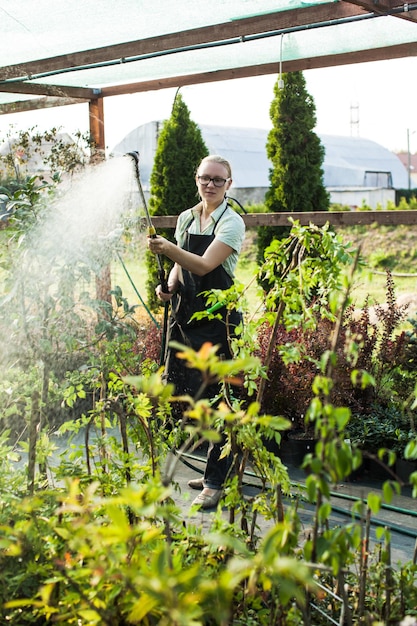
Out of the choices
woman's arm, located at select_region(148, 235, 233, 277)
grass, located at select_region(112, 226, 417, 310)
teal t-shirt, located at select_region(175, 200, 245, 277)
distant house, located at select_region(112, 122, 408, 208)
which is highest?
distant house, located at select_region(112, 122, 408, 208)

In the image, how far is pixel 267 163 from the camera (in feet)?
87.2

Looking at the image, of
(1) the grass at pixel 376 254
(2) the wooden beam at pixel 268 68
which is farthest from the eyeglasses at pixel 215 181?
(1) the grass at pixel 376 254

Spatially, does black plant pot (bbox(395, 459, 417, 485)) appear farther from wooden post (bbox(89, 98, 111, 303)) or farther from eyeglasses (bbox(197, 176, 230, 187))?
wooden post (bbox(89, 98, 111, 303))

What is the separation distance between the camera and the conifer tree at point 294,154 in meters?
8.20

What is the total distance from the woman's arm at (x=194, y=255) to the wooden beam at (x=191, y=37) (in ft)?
4.34

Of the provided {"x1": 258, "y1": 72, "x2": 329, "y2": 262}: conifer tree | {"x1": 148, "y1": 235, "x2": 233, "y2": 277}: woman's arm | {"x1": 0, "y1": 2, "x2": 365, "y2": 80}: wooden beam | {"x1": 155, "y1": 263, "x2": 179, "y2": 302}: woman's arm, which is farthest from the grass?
{"x1": 148, "y1": 235, "x2": 233, "y2": 277}: woman's arm

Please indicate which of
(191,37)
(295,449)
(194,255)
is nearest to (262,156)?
(191,37)

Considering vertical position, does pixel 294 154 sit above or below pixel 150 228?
above

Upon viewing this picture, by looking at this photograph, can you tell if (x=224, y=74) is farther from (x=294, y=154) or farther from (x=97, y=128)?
(x=294, y=154)

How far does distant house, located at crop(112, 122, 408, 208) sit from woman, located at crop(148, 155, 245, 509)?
752 inches

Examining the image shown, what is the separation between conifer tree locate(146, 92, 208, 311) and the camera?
9148 millimetres

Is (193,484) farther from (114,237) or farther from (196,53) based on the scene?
(196,53)

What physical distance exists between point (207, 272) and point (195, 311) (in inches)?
12.2

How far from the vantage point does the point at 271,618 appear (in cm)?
187
